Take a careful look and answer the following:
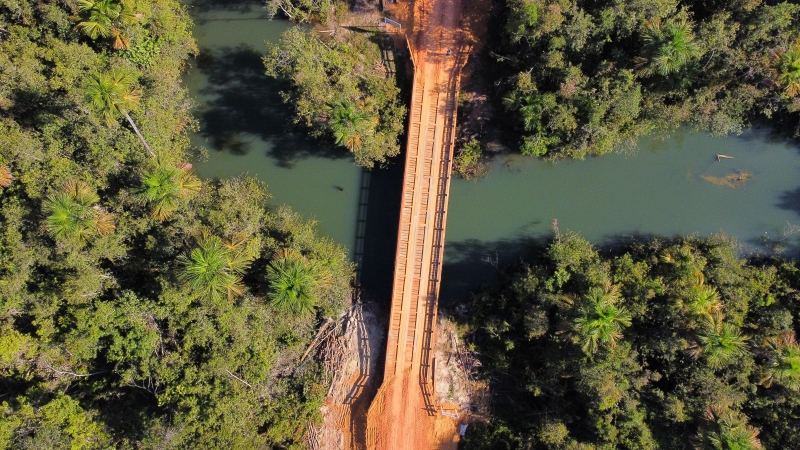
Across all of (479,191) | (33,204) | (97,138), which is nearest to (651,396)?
(479,191)

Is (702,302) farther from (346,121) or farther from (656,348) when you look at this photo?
(346,121)

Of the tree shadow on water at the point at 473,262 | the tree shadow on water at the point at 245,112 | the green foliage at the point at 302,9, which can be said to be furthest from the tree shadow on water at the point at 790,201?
the green foliage at the point at 302,9

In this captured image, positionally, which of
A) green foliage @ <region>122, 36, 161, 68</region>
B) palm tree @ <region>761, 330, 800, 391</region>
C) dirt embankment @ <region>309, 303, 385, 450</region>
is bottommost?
dirt embankment @ <region>309, 303, 385, 450</region>

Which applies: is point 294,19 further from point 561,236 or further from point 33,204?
point 561,236

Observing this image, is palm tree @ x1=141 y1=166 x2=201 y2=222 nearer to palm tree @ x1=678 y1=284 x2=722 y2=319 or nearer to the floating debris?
palm tree @ x1=678 y1=284 x2=722 y2=319

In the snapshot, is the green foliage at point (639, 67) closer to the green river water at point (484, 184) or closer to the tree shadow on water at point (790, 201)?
the green river water at point (484, 184)

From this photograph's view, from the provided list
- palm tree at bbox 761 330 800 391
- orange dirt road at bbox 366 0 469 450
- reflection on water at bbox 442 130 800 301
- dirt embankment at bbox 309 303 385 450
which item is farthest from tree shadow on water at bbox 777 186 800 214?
dirt embankment at bbox 309 303 385 450
